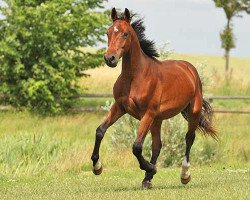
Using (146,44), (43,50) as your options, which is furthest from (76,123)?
(146,44)

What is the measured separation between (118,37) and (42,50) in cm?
2211

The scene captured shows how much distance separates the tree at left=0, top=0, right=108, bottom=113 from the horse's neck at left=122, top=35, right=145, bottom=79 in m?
19.6

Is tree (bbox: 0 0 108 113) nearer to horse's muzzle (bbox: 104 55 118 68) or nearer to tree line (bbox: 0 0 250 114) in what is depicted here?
tree line (bbox: 0 0 250 114)

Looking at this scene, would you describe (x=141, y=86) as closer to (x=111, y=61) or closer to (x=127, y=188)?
(x=111, y=61)

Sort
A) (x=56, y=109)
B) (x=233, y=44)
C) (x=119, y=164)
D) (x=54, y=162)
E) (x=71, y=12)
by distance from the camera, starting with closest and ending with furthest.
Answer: (x=54, y=162) → (x=119, y=164) → (x=56, y=109) → (x=71, y=12) → (x=233, y=44)

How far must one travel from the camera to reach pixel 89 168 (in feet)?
52.9

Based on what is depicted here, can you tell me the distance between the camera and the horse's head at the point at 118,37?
928 cm

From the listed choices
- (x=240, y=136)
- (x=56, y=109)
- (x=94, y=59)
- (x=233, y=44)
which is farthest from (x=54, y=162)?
(x=233, y=44)

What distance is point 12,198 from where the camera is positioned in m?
9.73

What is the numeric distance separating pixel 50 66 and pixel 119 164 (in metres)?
14.2

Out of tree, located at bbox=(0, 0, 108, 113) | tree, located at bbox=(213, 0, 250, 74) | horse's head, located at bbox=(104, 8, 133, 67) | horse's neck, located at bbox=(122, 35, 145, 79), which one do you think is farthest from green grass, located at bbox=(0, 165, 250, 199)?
tree, located at bbox=(213, 0, 250, 74)

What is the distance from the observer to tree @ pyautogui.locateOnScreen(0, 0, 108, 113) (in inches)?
1191

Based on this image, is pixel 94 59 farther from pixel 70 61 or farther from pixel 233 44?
pixel 233 44

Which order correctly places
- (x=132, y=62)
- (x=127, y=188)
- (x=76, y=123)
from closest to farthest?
(x=132, y=62), (x=127, y=188), (x=76, y=123)
